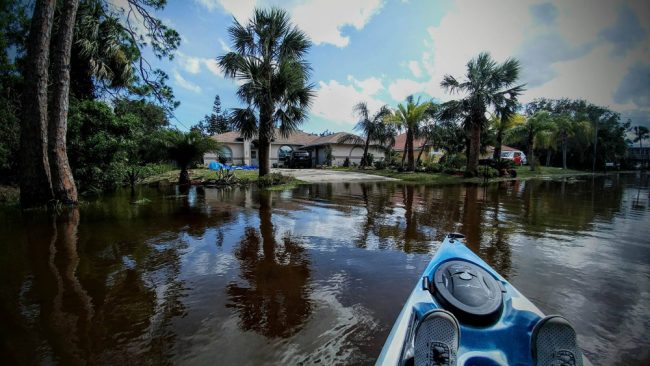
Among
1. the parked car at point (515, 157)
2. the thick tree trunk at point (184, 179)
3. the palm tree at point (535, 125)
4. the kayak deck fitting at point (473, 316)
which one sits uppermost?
the palm tree at point (535, 125)

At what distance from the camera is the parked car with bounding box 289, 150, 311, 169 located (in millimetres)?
35344

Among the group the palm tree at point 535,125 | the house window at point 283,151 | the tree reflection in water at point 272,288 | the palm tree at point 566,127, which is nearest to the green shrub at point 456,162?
the palm tree at point 535,125

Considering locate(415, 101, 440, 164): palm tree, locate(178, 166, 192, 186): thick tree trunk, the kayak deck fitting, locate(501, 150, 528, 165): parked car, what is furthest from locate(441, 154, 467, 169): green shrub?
the kayak deck fitting

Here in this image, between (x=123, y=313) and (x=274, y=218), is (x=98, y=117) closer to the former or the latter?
(x=274, y=218)

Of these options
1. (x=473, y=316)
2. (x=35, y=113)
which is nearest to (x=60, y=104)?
(x=35, y=113)

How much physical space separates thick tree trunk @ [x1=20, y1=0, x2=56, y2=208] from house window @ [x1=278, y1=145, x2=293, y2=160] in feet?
94.8

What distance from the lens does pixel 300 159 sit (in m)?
35.4

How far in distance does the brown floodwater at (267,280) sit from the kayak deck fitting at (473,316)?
73cm

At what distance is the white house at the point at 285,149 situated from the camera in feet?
118

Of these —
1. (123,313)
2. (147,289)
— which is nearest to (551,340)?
(123,313)

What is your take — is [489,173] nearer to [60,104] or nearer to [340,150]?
[340,150]

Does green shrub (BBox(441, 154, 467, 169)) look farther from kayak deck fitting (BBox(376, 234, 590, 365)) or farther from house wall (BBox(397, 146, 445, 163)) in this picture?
kayak deck fitting (BBox(376, 234, 590, 365))

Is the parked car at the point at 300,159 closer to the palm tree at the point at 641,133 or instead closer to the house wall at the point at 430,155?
the house wall at the point at 430,155

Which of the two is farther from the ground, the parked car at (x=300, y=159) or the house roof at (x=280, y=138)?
the house roof at (x=280, y=138)
